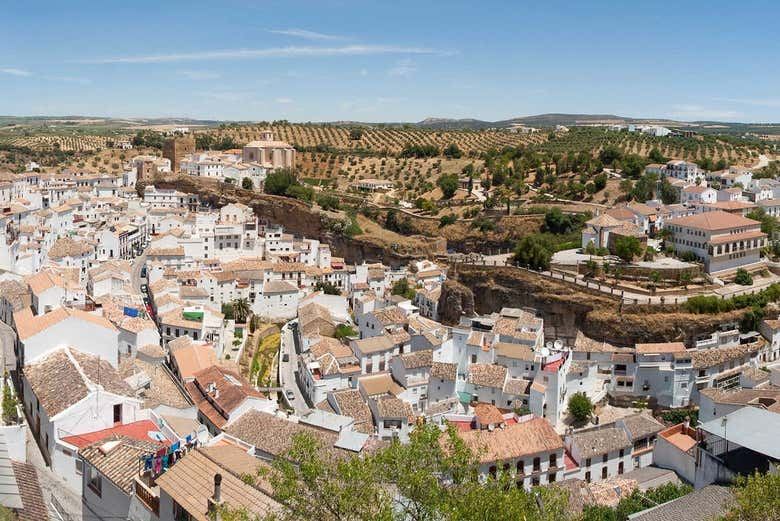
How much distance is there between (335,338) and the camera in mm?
30781

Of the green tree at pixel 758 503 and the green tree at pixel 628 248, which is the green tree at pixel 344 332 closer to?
the green tree at pixel 628 248

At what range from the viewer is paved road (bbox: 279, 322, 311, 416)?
25.3 meters

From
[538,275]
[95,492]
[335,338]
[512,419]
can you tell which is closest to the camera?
[95,492]

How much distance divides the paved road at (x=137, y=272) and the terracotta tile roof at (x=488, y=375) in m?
17.1

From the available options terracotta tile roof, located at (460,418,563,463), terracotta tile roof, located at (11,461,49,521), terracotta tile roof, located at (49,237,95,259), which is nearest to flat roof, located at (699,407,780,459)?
terracotta tile roof, located at (460,418,563,463)

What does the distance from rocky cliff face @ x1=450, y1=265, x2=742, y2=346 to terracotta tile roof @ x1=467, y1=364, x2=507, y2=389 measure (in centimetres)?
574

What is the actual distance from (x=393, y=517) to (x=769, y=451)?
1027 cm

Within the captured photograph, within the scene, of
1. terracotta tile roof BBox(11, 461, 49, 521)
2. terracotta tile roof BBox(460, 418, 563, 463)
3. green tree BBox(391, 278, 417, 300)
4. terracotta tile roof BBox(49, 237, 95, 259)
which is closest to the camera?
terracotta tile roof BBox(11, 461, 49, 521)

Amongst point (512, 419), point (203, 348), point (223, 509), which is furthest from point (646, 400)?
point (223, 509)

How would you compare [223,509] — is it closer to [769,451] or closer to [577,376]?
[769,451]

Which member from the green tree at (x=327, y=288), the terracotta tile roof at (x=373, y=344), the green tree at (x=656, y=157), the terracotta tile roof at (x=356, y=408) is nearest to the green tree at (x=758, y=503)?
A: the terracotta tile roof at (x=356, y=408)

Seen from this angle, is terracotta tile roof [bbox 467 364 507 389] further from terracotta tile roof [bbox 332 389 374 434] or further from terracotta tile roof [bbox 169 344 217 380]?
terracotta tile roof [bbox 169 344 217 380]

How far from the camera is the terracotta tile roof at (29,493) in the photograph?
10.4 m

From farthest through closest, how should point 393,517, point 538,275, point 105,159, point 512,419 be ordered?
1. point 105,159
2. point 538,275
3. point 512,419
4. point 393,517
